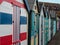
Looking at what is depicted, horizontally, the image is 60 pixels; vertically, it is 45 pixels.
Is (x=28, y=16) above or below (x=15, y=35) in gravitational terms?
above

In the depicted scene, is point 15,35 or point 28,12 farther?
point 28,12

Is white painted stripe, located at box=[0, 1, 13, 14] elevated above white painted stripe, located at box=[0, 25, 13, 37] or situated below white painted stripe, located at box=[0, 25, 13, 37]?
above

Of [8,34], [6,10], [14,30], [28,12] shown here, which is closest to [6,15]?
[6,10]

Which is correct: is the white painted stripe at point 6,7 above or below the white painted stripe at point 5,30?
above

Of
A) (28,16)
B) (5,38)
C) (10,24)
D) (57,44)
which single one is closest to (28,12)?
(28,16)

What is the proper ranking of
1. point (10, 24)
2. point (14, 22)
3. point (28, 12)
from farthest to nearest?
point (28, 12)
point (14, 22)
point (10, 24)

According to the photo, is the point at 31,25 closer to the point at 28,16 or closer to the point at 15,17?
the point at 28,16

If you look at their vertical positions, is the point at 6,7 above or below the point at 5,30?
above

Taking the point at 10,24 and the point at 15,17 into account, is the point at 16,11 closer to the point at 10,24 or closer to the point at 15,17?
the point at 15,17

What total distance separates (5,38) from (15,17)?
74cm

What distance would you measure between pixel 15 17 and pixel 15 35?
371 mm

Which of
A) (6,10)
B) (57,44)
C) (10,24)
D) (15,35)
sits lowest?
(57,44)

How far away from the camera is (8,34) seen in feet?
10.7

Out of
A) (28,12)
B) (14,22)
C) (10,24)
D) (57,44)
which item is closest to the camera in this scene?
(10,24)
